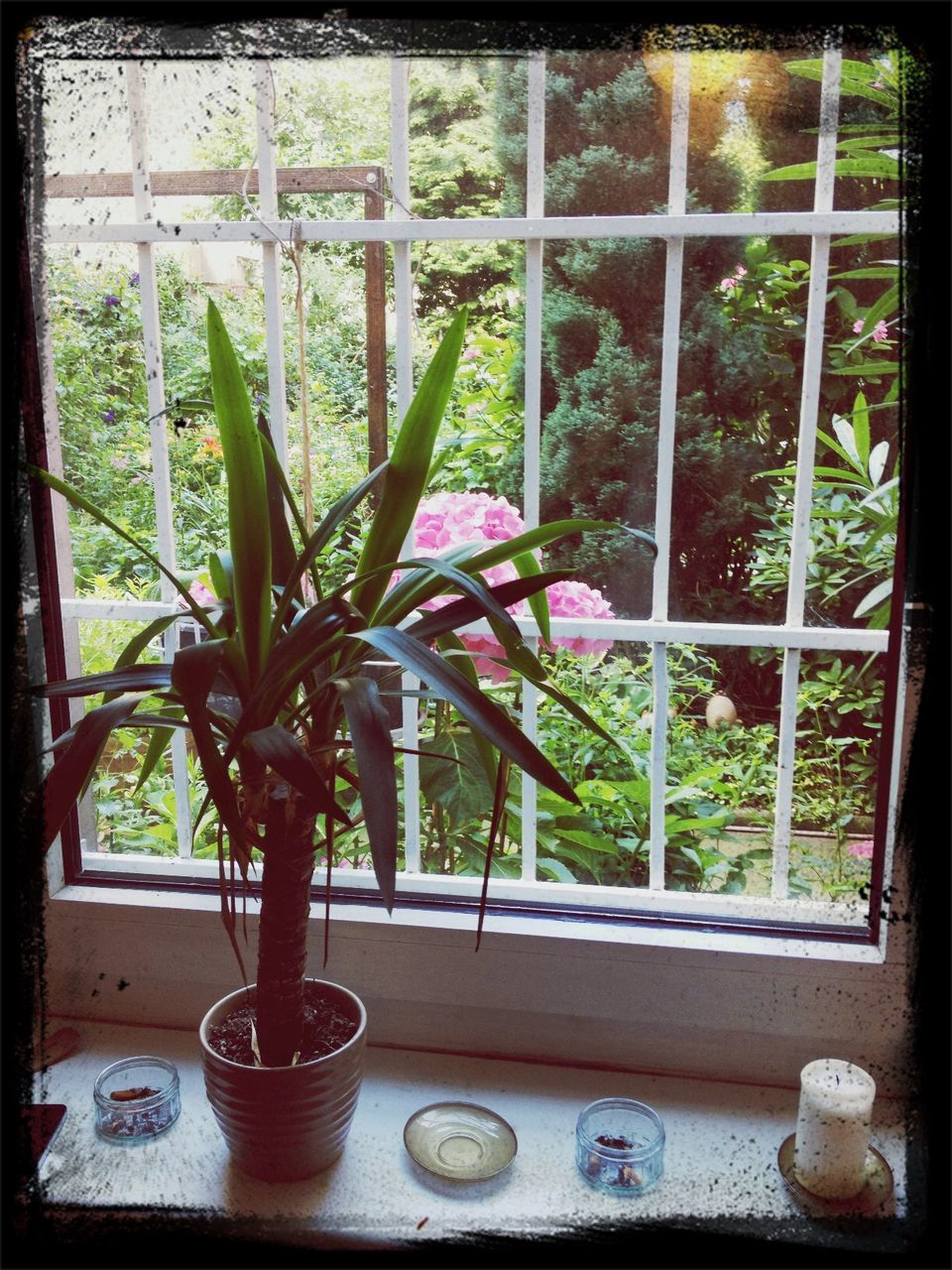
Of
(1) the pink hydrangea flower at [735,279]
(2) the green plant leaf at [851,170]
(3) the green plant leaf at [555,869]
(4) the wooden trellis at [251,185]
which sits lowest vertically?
(3) the green plant leaf at [555,869]

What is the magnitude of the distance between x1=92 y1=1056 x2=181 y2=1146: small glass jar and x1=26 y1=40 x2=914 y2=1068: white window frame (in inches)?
6.2

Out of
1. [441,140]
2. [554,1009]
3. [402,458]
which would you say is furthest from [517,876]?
[441,140]

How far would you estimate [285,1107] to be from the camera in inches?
39.6

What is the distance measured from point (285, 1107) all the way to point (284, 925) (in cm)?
19

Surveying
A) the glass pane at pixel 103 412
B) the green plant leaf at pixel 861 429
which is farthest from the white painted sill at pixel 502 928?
the green plant leaf at pixel 861 429

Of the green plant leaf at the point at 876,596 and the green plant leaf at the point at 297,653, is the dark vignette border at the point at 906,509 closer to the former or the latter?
the green plant leaf at the point at 876,596

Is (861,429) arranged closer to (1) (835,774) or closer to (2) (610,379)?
(2) (610,379)

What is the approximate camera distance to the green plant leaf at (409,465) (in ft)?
3.25

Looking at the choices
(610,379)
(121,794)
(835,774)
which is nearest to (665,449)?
(610,379)

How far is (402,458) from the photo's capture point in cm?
100

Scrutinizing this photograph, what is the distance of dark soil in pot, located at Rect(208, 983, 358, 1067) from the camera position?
3.49ft

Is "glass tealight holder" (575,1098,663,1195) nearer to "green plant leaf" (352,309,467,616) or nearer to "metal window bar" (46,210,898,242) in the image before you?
"green plant leaf" (352,309,467,616)

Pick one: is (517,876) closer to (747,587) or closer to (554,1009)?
(554,1009)

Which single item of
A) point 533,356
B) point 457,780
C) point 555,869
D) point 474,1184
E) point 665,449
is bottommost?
point 474,1184
